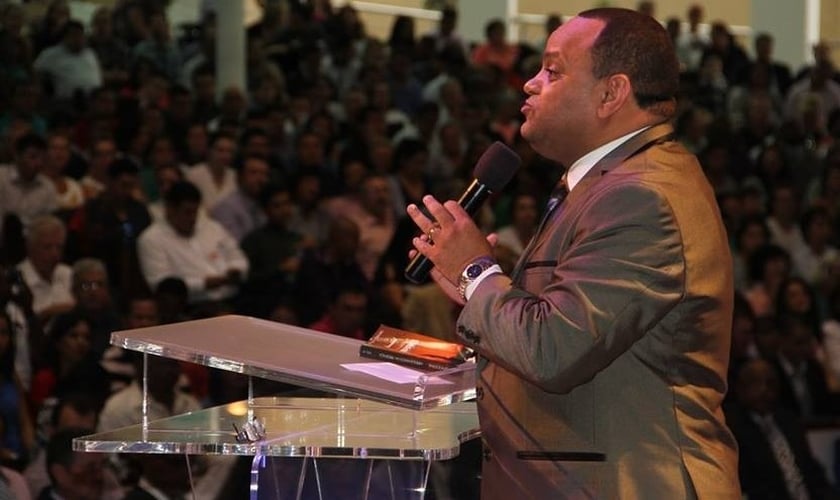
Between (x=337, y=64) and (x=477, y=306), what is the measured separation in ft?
32.3

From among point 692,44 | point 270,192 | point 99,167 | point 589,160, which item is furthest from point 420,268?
point 692,44

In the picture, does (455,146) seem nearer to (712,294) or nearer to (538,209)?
(538,209)

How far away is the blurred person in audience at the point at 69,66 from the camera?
10539mm

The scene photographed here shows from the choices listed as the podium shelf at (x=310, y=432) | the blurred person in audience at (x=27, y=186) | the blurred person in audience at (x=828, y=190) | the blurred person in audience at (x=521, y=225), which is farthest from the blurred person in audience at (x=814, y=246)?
the podium shelf at (x=310, y=432)

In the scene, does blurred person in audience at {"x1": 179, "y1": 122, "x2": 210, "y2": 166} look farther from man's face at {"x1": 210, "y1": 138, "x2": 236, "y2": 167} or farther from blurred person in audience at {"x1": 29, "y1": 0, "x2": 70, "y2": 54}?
blurred person in audience at {"x1": 29, "y1": 0, "x2": 70, "y2": 54}

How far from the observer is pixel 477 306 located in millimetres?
2414

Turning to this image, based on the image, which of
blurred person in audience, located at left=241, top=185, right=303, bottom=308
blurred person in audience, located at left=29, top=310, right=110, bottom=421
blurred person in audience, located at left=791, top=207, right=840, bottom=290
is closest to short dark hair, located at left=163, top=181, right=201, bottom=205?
blurred person in audience, located at left=241, top=185, right=303, bottom=308

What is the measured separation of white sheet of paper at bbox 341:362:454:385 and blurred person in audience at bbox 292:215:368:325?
451 centimetres

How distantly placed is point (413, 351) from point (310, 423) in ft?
Result: 0.87

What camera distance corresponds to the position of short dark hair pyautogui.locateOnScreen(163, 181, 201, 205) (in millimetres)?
7637

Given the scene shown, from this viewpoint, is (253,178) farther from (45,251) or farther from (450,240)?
(450,240)

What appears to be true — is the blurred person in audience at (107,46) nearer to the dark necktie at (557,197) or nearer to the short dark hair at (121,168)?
A: the short dark hair at (121,168)

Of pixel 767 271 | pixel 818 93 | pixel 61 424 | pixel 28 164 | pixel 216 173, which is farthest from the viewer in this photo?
pixel 818 93

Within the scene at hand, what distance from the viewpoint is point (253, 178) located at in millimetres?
8391
